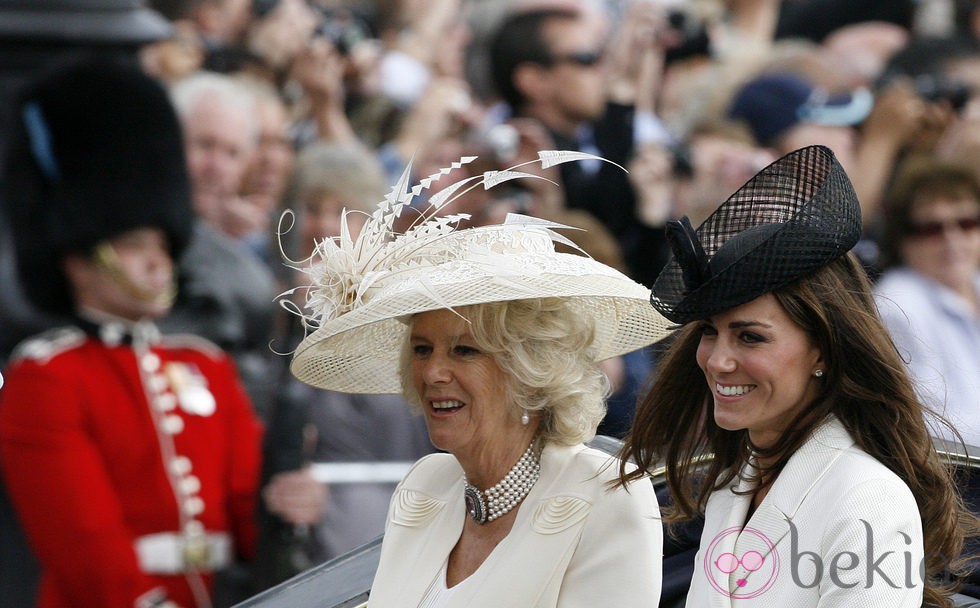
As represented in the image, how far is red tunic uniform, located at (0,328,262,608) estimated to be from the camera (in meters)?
4.66

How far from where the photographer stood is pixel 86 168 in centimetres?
533

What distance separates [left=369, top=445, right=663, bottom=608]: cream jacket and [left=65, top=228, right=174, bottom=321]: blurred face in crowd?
2095 millimetres

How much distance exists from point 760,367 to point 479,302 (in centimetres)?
65

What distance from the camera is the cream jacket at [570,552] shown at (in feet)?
9.56

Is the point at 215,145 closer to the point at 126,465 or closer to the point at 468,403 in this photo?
the point at 126,465

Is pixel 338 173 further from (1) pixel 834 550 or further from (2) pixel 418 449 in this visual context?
(1) pixel 834 550

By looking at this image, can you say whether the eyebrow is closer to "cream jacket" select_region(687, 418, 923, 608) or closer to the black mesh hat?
the black mesh hat

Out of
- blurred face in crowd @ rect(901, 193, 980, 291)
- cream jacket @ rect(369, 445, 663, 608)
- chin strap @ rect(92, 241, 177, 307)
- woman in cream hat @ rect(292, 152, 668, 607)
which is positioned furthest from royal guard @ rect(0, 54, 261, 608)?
blurred face in crowd @ rect(901, 193, 980, 291)

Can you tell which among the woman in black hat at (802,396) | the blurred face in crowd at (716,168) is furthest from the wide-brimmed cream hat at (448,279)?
the blurred face in crowd at (716,168)

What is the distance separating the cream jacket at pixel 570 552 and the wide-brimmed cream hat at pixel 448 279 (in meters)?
0.30

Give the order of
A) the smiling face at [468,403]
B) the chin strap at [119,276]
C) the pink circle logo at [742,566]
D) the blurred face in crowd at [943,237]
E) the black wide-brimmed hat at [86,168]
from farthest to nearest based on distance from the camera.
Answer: the blurred face in crowd at [943,237]
the black wide-brimmed hat at [86,168]
the chin strap at [119,276]
the smiling face at [468,403]
the pink circle logo at [742,566]

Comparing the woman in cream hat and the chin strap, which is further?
the chin strap

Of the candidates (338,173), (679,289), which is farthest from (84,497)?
(679,289)

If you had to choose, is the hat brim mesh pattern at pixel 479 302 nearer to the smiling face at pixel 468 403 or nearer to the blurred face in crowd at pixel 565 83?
the smiling face at pixel 468 403
